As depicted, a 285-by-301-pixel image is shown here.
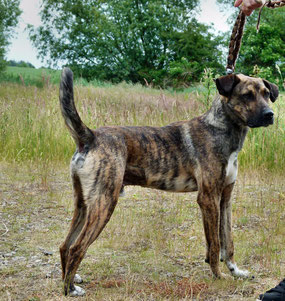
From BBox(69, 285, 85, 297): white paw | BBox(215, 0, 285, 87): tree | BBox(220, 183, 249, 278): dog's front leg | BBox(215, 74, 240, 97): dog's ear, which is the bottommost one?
BBox(69, 285, 85, 297): white paw

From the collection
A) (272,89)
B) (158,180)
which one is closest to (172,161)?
(158,180)

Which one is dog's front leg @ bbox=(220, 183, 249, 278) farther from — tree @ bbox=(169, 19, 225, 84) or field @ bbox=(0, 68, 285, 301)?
tree @ bbox=(169, 19, 225, 84)

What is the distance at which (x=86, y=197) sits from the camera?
10.7ft

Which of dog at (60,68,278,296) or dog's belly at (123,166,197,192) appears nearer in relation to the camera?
dog at (60,68,278,296)

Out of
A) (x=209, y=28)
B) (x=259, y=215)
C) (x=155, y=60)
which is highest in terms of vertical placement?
(x=209, y=28)

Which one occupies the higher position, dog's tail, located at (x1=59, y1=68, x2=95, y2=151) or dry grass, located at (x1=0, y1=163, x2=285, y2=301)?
dog's tail, located at (x1=59, y1=68, x2=95, y2=151)

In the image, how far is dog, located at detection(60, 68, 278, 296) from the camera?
10.6 ft

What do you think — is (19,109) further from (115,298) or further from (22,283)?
(115,298)

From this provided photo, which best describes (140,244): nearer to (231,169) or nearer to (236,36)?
(231,169)

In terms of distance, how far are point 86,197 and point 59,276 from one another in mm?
962

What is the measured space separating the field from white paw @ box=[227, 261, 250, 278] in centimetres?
9

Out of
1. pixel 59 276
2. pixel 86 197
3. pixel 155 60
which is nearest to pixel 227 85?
pixel 86 197

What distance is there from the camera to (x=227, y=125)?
377 centimetres

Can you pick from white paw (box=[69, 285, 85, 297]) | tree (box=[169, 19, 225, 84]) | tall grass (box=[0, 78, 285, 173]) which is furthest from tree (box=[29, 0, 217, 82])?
white paw (box=[69, 285, 85, 297])
